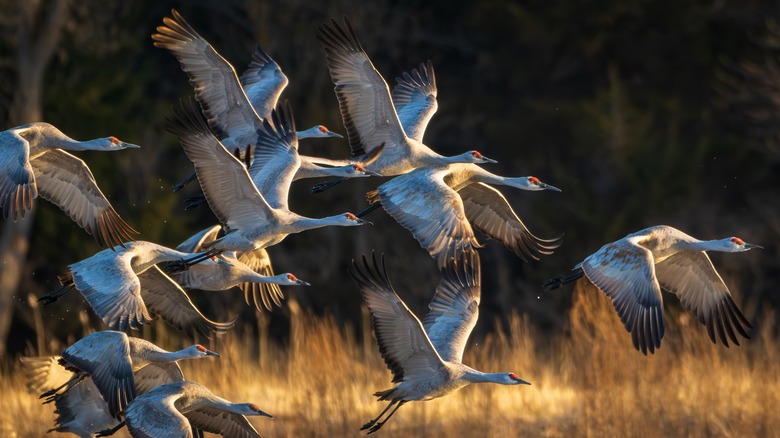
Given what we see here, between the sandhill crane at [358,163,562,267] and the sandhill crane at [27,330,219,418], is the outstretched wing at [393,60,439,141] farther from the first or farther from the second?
the sandhill crane at [27,330,219,418]

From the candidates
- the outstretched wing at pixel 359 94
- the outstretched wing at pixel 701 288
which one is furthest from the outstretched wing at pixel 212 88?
the outstretched wing at pixel 701 288

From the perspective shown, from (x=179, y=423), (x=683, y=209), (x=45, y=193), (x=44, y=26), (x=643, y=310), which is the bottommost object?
(x=179, y=423)

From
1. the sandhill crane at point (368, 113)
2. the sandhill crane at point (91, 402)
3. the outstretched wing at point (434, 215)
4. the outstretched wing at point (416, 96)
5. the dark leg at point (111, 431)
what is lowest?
the dark leg at point (111, 431)

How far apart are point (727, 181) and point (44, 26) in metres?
9.72

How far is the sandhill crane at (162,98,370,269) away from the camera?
9.05 meters

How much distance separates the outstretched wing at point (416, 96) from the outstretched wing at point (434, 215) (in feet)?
5.53

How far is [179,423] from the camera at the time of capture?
8750 millimetres

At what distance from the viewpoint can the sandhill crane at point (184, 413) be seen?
28.8 feet

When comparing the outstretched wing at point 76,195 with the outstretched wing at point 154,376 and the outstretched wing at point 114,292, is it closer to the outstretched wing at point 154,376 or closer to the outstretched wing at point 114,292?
the outstretched wing at point 114,292

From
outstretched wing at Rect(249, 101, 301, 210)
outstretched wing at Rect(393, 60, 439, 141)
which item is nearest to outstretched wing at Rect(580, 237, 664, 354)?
outstretched wing at Rect(249, 101, 301, 210)

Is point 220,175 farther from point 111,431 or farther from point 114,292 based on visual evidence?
point 111,431

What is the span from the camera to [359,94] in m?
10.3

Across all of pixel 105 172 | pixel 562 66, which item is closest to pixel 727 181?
pixel 562 66

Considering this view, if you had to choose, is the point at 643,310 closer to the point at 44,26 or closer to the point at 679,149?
the point at 44,26
